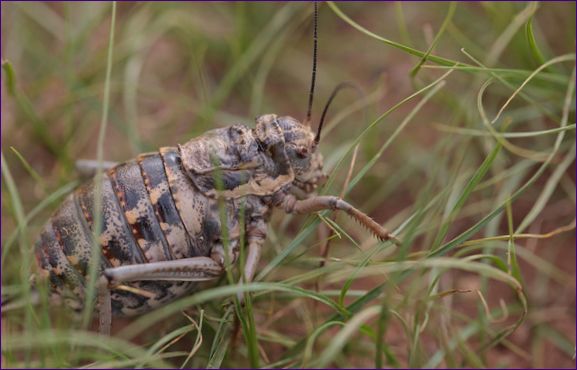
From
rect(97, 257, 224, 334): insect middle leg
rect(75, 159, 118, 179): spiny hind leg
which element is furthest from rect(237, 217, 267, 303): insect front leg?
rect(75, 159, 118, 179): spiny hind leg

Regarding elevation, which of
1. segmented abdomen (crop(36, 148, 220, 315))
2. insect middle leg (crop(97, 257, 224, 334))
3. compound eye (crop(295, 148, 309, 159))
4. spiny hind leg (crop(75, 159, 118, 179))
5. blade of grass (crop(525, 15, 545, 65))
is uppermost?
blade of grass (crop(525, 15, 545, 65))

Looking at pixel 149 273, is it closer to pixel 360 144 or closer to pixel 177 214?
pixel 177 214

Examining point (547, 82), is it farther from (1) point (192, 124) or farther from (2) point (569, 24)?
(1) point (192, 124)

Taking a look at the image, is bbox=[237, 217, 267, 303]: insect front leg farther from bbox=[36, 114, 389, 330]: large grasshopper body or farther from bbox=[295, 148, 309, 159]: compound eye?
bbox=[295, 148, 309, 159]: compound eye

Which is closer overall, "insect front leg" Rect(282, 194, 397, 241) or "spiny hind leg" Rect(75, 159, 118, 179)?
"insect front leg" Rect(282, 194, 397, 241)

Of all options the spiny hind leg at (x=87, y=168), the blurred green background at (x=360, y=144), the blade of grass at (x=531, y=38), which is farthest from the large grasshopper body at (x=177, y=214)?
the blade of grass at (x=531, y=38)

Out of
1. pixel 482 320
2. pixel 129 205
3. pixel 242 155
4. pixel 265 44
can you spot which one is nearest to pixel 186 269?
pixel 129 205

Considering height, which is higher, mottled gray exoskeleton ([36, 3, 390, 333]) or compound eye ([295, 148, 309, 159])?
compound eye ([295, 148, 309, 159])

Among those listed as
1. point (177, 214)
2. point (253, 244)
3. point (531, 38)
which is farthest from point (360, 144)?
point (177, 214)
